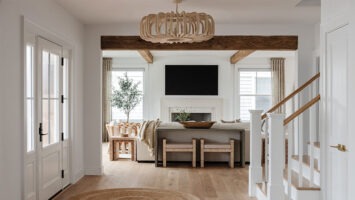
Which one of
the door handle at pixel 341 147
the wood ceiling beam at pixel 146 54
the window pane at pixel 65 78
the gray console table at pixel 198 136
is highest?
the wood ceiling beam at pixel 146 54

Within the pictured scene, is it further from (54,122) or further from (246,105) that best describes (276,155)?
(246,105)

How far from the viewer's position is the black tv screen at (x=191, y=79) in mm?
13211

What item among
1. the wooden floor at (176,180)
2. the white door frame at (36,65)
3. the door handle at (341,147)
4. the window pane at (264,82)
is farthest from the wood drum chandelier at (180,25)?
the window pane at (264,82)

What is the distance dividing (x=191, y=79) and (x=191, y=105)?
31.9 inches

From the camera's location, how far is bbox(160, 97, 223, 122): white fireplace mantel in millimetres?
13258

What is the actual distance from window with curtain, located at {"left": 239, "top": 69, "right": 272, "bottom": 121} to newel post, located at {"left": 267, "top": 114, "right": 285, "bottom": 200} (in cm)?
890

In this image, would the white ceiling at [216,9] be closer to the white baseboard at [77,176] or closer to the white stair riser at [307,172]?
the white stair riser at [307,172]

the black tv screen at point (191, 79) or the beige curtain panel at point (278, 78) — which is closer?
the black tv screen at point (191, 79)

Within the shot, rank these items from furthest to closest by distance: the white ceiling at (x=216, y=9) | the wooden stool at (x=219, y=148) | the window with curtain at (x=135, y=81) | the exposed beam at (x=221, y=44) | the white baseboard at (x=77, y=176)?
the window with curtain at (x=135, y=81) < the wooden stool at (x=219, y=148) < the exposed beam at (x=221, y=44) < the white baseboard at (x=77, y=176) < the white ceiling at (x=216, y=9)

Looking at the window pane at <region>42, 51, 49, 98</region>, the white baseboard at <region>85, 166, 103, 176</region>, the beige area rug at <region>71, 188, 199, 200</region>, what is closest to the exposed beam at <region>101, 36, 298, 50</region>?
the window pane at <region>42, 51, 49, 98</region>

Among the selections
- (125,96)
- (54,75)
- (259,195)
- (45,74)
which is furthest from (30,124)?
(125,96)

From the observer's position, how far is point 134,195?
577 centimetres

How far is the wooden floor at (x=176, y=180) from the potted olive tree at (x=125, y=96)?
4385 millimetres

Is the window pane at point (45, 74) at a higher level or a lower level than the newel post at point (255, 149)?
higher
